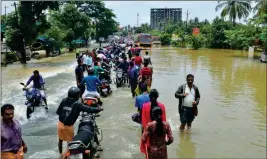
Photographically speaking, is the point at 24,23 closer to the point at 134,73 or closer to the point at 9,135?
the point at 134,73

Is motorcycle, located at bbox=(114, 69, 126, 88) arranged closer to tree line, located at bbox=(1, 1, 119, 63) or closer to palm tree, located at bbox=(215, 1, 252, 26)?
tree line, located at bbox=(1, 1, 119, 63)

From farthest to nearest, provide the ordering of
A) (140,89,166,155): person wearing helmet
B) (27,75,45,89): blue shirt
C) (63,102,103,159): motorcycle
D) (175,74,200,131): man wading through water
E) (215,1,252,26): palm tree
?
(215,1,252,26): palm tree
(27,75,45,89): blue shirt
(175,74,200,131): man wading through water
(140,89,166,155): person wearing helmet
(63,102,103,159): motorcycle

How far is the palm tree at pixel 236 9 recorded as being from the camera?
5269 cm

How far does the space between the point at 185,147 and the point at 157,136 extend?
294cm

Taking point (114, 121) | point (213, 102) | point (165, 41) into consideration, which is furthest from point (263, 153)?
point (165, 41)

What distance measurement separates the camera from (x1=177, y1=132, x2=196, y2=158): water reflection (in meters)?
6.97

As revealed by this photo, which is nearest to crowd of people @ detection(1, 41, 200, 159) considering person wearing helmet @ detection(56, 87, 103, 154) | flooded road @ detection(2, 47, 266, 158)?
person wearing helmet @ detection(56, 87, 103, 154)

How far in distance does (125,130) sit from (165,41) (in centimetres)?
6043

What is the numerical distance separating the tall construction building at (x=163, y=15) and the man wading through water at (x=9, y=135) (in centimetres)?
9390

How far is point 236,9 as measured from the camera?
52.8 m

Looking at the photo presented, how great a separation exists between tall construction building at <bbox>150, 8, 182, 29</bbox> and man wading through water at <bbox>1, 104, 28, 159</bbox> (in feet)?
308

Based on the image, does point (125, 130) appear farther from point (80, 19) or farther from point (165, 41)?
point (165, 41)

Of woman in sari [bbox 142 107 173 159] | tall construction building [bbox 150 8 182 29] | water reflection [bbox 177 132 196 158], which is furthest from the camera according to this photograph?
tall construction building [bbox 150 8 182 29]

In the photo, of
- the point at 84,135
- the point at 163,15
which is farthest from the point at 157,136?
the point at 163,15
